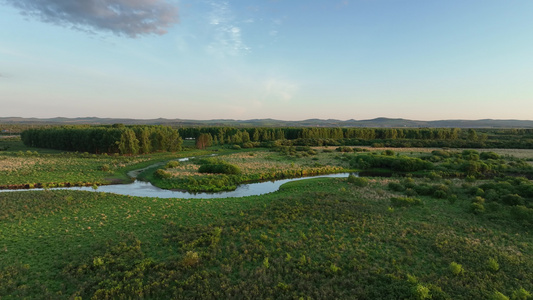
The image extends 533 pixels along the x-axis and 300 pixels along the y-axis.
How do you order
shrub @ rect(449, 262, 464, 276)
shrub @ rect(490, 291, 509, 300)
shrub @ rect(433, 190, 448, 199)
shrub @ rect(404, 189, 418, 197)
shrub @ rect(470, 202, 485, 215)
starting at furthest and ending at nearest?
shrub @ rect(404, 189, 418, 197) < shrub @ rect(433, 190, 448, 199) < shrub @ rect(470, 202, 485, 215) < shrub @ rect(449, 262, 464, 276) < shrub @ rect(490, 291, 509, 300)

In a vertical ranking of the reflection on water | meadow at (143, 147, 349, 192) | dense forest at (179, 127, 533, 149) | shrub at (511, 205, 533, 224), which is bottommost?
the reflection on water

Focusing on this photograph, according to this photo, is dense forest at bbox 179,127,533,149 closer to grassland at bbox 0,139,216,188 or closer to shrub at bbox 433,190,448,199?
grassland at bbox 0,139,216,188

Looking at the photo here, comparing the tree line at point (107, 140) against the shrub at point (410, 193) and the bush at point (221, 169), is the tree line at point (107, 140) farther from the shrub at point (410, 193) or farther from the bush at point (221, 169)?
the shrub at point (410, 193)

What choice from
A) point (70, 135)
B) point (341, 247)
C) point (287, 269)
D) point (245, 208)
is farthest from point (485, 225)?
point (70, 135)

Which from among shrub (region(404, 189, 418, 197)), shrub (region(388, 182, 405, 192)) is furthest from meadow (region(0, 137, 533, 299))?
shrub (region(388, 182, 405, 192))

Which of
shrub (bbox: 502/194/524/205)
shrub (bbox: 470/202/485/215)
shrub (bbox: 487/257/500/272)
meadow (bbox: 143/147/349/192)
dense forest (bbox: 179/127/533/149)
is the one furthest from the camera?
dense forest (bbox: 179/127/533/149)

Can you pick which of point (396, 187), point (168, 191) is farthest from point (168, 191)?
point (396, 187)

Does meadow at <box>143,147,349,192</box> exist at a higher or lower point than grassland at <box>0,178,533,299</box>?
lower

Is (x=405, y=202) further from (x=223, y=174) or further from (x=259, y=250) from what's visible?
(x=223, y=174)

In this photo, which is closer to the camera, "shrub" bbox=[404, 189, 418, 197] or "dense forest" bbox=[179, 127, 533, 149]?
"shrub" bbox=[404, 189, 418, 197]
